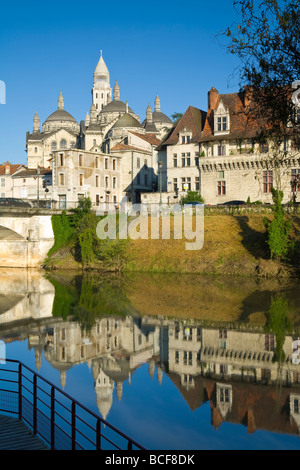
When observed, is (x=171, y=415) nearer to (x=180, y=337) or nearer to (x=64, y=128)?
(x=180, y=337)

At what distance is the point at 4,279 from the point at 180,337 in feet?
78.1

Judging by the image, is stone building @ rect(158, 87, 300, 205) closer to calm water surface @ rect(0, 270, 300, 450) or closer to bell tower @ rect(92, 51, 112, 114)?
calm water surface @ rect(0, 270, 300, 450)

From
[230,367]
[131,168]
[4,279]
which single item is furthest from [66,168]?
[230,367]

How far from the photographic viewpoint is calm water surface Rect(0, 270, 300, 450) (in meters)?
12.1

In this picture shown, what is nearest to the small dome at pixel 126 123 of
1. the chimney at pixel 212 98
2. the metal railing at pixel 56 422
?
the chimney at pixel 212 98

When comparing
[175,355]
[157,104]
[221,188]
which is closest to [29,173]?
[157,104]

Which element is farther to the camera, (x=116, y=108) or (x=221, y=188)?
(x=116, y=108)

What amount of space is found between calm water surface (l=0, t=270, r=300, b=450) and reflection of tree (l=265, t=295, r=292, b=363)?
1.6 inches

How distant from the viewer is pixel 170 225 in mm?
46750

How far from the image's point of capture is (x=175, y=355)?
59.5 ft

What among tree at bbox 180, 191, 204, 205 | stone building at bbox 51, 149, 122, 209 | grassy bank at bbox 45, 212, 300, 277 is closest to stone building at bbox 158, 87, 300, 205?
tree at bbox 180, 191, 204, 205

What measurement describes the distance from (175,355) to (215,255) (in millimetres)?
24014

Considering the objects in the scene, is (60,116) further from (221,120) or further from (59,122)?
(221,120)
